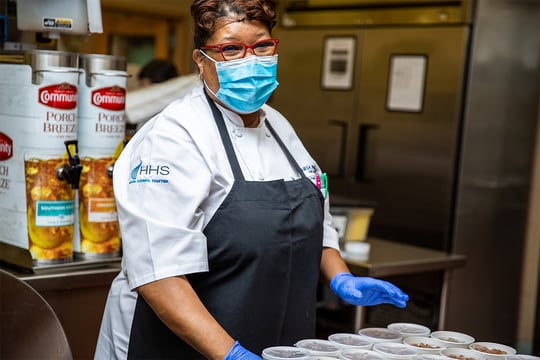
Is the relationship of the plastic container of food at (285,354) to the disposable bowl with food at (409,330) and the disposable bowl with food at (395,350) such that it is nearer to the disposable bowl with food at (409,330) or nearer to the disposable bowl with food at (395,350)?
the disposable bowl with food at (395,350)

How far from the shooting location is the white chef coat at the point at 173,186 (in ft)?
5.28

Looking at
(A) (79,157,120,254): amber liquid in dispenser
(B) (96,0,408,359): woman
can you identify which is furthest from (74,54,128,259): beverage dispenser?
(B) (96,0,408,359): woman

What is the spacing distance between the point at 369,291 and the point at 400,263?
1121 millimetres

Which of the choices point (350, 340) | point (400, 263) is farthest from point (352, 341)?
point (400, 263)

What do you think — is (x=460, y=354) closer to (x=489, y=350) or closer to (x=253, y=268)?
(x=489, y=350)

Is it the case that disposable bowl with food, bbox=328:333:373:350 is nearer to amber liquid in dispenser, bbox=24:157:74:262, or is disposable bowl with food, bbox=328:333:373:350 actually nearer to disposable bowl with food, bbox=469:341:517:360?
disposable bowl with food, bbox=469:341:517:360

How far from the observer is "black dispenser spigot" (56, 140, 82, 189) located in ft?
6.73

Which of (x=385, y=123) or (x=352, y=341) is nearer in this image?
(x=352, y=341)

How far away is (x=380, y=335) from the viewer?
168 centimetres

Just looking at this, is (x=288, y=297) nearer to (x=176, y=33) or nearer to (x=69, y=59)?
(x=69, y=59)

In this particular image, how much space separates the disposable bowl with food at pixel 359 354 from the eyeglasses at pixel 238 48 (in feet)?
2.26

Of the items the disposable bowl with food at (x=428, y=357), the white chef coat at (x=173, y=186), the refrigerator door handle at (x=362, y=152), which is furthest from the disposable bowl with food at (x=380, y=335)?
the refrigerator door handle at (x=362, y=152)

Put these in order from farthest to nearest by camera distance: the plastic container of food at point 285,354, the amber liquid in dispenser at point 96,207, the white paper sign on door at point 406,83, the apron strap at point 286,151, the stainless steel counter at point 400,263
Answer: the white paper sign on door at point 406,83, the stainless steel counter at point 400,263, the amber liquid in dispenser at point 96,207, the apron strap at point 286,151, the plastic container of food at point 285,354

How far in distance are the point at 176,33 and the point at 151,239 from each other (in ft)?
13.9
